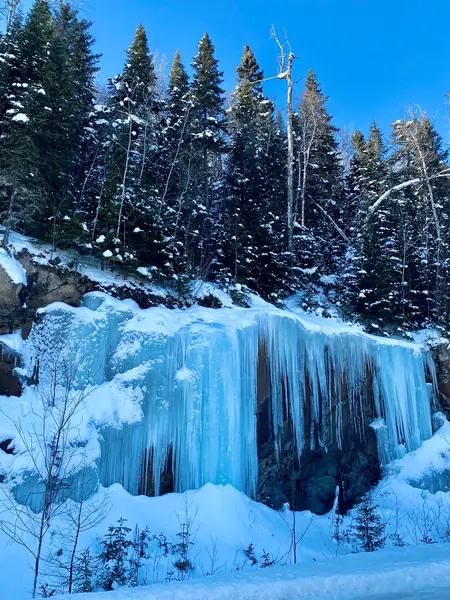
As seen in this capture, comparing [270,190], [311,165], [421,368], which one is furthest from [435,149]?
[421,368]

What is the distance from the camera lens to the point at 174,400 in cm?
823

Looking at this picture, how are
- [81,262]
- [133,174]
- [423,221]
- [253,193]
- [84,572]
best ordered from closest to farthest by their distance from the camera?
[84,572] < [81,262] < [133,174] < [253,193] < [423,221]

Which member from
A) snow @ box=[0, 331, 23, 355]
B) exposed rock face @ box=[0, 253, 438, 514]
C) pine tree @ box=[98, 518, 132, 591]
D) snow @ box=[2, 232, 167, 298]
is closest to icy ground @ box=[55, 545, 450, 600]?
pine tree @ box=[98, 518, 132, 591]

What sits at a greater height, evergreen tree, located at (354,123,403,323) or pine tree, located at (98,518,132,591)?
evergreen tree, located at (354,123,403,323)

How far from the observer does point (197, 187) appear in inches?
604

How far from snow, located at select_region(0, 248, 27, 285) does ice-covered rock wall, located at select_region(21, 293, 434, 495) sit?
0.80 meters

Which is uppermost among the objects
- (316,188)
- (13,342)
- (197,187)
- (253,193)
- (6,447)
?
(316,188)

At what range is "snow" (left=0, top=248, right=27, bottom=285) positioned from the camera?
7.97m

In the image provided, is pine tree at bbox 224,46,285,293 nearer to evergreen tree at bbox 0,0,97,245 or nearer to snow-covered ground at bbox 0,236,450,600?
snow-covered ground at bbox 0,236,450,600

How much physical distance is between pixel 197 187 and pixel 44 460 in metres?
11.1

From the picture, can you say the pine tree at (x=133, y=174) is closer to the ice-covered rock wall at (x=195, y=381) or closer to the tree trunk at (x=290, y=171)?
the ice-covered rock wall at (x=195, y=381)

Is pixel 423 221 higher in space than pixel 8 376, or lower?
higher

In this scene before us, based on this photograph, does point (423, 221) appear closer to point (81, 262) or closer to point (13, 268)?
point (81, 262)

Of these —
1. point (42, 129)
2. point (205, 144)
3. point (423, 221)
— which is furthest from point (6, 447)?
point (423, 221)
